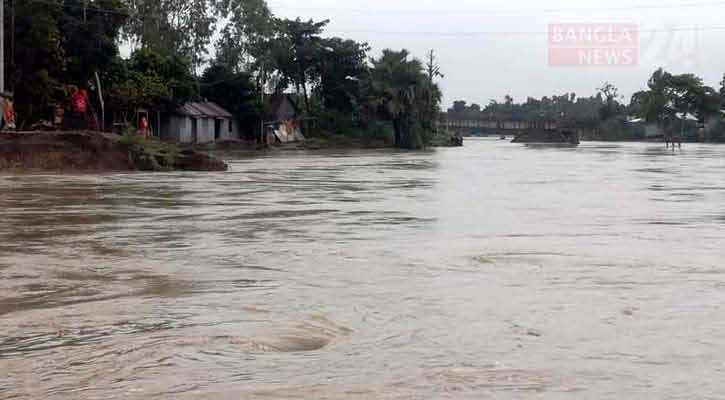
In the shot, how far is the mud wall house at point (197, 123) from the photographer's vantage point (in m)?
45.2

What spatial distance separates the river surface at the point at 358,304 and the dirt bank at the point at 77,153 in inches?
392

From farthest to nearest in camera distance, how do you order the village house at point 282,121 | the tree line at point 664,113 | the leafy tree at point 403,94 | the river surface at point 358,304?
1. the tree line at point 664,113
2. the leafy tree at point 403,94
3. the village house at point 282,121
4. the river surface at point 358,304

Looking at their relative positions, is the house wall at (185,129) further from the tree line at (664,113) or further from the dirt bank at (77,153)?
the tree line at (664,113)

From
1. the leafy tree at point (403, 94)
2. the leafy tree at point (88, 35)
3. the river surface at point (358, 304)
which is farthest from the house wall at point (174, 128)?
the river surface at point (358, 304)

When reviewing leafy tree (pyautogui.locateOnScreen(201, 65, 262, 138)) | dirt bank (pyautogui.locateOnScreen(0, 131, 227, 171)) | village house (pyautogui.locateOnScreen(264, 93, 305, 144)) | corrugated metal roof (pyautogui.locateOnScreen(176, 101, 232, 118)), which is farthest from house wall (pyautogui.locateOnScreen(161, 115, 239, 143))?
dirt bank (pyautogui.locateOnScreen(0, 131, 227, 171))

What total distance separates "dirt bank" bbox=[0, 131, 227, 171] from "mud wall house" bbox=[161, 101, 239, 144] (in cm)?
2167

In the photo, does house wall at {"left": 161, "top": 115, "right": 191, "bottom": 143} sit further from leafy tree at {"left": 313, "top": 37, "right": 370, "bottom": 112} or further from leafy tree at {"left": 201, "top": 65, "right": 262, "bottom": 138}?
leafy tree at {"left": 313, "top": 37, "right": 370, "bottom": 112}

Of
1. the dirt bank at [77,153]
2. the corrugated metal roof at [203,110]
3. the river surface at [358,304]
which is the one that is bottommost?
the river surface at [358,304]

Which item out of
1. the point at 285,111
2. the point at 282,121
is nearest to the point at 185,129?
the point at 282,121

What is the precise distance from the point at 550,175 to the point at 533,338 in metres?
18.1

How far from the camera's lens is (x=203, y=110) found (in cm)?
4678

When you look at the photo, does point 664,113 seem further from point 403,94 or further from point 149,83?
point 149,83

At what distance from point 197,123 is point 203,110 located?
0.90 metres

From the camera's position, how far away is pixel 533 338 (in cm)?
450
